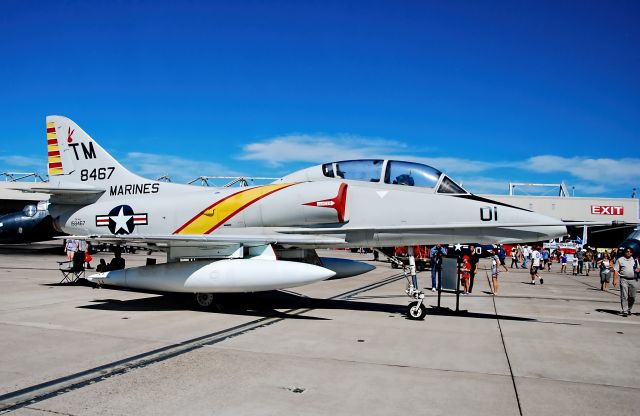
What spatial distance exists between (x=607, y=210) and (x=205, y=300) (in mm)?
46562

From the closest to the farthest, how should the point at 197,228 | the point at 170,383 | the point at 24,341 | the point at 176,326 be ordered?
the point at 170,383, the point at 24,341, the point at 176,326, the point at 197,228

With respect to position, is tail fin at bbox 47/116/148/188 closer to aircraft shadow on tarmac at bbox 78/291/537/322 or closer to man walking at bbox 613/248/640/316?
aircraft shadow on tarmac at bbox 78/291/537/322

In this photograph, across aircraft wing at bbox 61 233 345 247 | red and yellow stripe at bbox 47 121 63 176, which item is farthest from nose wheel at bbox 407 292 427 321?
red and yellow stripe at bbox 47 121 63 176

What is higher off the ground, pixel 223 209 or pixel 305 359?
pixel 223 209

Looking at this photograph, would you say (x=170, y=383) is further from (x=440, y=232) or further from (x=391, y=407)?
(x=440, y=232)

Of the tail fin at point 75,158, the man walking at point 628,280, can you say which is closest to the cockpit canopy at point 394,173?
the man walking at point 628,280

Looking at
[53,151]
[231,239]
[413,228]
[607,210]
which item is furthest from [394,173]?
[607,210]

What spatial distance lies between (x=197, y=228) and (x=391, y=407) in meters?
7.24

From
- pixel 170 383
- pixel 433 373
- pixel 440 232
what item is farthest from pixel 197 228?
pixel 433 373

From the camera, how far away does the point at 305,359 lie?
21.1 feet

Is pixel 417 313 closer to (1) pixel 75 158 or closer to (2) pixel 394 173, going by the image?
(2) pixel 394 173

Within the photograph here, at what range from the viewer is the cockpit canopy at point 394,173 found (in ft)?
32.4

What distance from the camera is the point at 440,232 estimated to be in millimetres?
9539

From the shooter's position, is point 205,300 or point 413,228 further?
point 205,300
